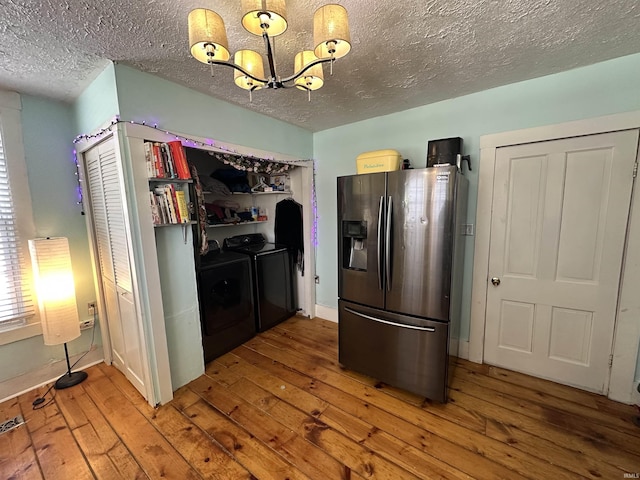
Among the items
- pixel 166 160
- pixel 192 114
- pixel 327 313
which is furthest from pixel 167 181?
pixel 327 313

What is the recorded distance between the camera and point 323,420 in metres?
1.85

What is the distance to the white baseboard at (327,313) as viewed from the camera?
11.2 ft

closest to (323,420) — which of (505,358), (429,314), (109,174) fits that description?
(429,314)

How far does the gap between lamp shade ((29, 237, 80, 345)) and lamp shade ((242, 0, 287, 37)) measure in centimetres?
232

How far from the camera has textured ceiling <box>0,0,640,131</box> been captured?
50.4 inches

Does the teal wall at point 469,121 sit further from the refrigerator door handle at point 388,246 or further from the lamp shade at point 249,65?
the lamp shade at point 249,65

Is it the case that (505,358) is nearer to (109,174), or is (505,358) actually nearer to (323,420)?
(323,420)

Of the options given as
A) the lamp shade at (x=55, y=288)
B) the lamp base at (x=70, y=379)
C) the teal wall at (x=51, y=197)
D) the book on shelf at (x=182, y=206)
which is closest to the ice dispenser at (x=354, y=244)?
the book on shelf at (x=182, y=206)

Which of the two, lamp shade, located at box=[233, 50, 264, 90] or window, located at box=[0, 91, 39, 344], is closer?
lamp shade, located at box=[233, 50, 264, 90]

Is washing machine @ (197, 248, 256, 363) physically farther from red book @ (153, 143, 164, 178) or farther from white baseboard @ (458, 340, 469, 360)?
white baseboard @ (458, 340, 469, 360)

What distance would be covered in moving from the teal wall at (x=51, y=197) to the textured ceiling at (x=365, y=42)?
204mm

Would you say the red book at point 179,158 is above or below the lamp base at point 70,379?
above

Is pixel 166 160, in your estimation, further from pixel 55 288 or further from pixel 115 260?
pixel 55 288

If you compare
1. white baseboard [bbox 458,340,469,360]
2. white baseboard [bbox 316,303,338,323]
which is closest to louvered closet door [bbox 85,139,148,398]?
white baseboard [bbox 316,303,338,323]
